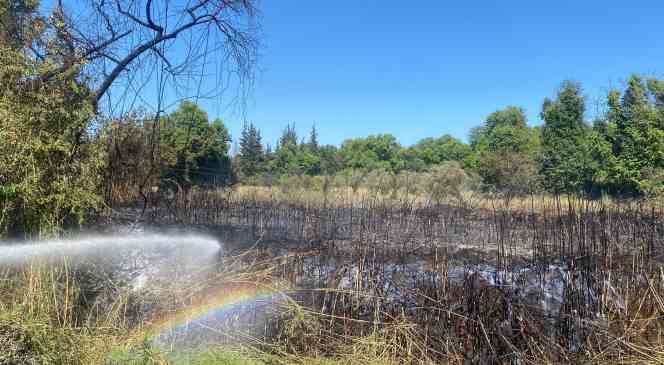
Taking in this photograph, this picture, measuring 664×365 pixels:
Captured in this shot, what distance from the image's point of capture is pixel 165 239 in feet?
25.1

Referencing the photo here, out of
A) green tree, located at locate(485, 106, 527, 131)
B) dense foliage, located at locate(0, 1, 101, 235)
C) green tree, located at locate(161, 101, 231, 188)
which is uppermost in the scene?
green tree, located at locate(485, 106, 527, 131)

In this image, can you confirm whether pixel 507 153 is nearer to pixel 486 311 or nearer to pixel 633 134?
pixel 633 134

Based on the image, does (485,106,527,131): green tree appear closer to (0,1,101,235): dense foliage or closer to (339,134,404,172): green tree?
(339,134,404,172): green tree

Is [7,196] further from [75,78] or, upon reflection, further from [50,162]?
[75,78]

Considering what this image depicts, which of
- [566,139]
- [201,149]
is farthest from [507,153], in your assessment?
[201,149]

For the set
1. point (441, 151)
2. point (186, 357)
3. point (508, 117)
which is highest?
point (508, 117)

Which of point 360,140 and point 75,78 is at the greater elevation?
point 360,140

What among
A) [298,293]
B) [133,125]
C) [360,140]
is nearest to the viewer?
[298,293]

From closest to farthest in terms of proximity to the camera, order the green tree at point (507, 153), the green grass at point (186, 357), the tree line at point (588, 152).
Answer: the green grass at point (186, 357) → the tree line at point (588, 152) → the green tree at point (507, 153)

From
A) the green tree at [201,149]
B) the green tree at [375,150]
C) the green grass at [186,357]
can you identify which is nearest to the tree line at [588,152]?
the green tree at [201,149]

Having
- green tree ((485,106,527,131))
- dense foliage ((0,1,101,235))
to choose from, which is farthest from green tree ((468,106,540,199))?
dense foliage ((0,1,101,235))

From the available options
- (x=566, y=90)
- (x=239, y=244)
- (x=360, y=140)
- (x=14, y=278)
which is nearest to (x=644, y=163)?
(x=566, y=90)

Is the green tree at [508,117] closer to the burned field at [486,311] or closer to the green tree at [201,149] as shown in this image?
the green tree at [201,149]

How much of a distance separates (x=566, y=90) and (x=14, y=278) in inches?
1536
